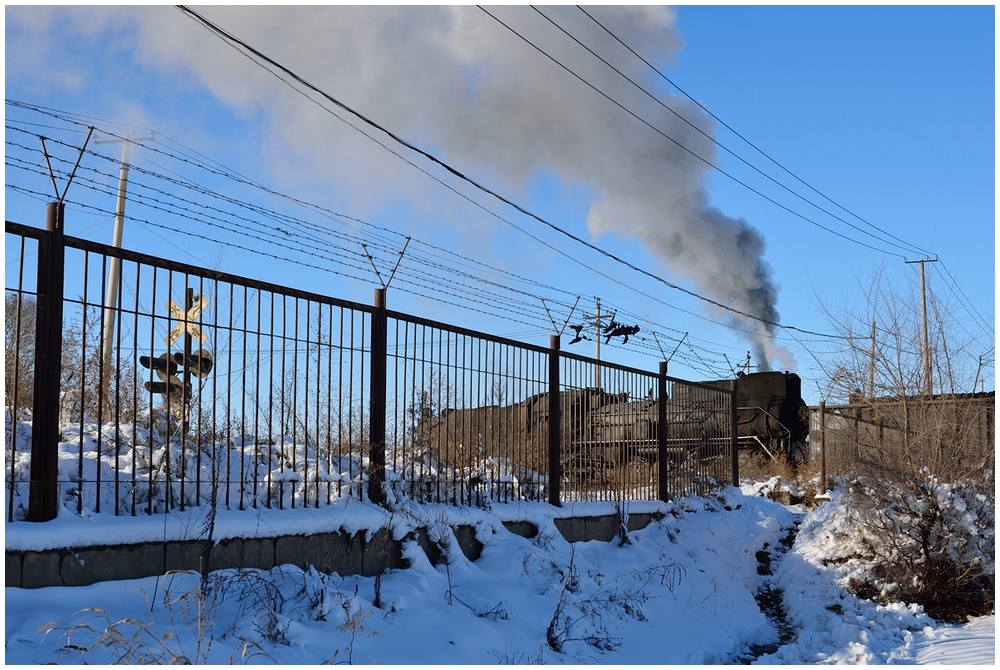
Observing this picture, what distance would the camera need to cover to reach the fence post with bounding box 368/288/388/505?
761cm

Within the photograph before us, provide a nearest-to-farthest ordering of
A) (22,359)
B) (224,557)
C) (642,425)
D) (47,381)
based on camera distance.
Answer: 1. (47,381)
2. (224,557)
3. (22,359)
4. (642,425)

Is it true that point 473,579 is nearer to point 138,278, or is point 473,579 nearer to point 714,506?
point 138,278

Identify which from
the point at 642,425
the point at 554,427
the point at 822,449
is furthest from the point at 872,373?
the point at 554,427

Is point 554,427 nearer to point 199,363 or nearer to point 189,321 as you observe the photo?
point 199,363

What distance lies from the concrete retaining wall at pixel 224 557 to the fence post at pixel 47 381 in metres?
0.34

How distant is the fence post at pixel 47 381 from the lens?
521 centimetres

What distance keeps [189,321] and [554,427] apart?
5.27 meters

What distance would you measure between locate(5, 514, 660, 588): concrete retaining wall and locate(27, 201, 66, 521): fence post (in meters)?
0.34

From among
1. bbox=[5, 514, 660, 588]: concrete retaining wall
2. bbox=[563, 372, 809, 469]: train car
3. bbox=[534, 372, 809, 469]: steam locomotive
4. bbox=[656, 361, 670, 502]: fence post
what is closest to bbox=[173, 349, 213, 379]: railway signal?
bbox=[5, 514, 660, 588]: concrete retaining wall

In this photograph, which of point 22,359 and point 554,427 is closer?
point 22,359

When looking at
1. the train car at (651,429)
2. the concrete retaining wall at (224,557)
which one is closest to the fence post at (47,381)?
the concrete retaining wall at (224,557)

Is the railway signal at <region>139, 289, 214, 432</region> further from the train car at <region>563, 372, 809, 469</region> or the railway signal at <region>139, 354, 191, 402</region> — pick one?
the train car at <region>563, 372, 809, 469</region>

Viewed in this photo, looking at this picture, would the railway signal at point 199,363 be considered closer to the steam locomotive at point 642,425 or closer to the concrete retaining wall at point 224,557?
the concrete retaining wall at point 224,557

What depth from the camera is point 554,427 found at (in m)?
10.5
